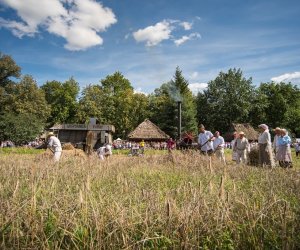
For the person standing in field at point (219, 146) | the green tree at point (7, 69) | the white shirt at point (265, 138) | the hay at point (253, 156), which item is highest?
the green tree at point (7, 69)

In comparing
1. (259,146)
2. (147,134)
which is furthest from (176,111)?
(259,146)

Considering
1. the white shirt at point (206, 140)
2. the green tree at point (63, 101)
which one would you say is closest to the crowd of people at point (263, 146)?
the white shirt at point (206, 140)

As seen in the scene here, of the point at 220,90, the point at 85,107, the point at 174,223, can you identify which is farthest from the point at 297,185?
the point at 220,90

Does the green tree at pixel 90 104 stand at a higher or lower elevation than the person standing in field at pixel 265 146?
higher

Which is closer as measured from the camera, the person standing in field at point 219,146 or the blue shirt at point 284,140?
the blue shirt at point 284,140

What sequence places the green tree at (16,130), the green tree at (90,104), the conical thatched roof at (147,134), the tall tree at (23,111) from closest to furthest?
the green tree at (16,130), the tall tree at (23,111), the conical thatched roof at (147,134), the green tree at (90,104)

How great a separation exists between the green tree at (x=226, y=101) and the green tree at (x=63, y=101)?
24.0 m

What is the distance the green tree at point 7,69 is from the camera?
51.4m

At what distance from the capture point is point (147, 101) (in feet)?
196

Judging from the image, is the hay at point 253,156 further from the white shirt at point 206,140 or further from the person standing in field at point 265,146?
the person standing in field at point 265,146

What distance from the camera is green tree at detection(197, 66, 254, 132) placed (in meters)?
59.7

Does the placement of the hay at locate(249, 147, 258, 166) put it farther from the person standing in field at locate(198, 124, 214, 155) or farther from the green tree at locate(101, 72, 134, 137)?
the green tree at locate(101, 72, 134, 137)

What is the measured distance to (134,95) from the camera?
2336 inches

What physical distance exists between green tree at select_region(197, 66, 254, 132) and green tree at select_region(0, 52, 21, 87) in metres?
32.3
